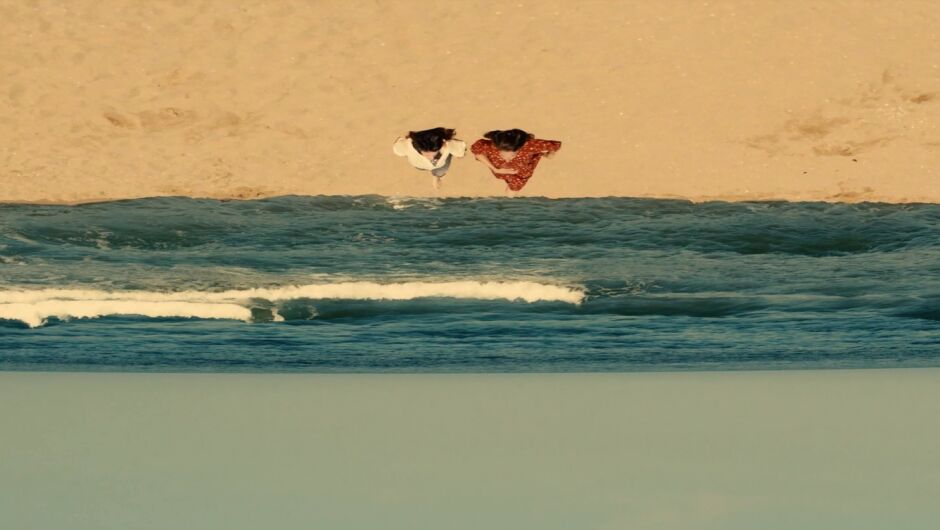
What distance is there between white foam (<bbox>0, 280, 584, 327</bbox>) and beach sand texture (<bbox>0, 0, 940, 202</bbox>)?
41.9 inches

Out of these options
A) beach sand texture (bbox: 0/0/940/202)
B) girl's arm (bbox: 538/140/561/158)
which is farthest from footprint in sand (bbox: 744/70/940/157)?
girl's arm (bbox: 538/140/561/158)

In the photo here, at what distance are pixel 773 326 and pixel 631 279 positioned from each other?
34.0 inches

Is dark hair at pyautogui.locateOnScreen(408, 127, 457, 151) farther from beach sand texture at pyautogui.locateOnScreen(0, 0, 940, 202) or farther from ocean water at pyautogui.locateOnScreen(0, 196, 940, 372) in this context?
ocean water at pyautogui.locateOnScreen(0, 196, 940, 372)

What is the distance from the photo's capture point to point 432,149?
8211 millimetres

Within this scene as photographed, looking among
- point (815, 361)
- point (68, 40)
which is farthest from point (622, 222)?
point (68, 40)

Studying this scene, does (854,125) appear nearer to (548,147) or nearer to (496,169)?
(548,147)

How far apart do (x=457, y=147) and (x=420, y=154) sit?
0.68 ft

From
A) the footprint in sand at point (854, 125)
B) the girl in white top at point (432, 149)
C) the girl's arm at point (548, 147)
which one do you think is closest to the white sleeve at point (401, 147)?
the girl in white top at point (432, 149)

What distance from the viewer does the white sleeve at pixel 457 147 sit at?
322 inches

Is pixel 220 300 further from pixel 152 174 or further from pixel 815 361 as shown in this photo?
pixel 815 361

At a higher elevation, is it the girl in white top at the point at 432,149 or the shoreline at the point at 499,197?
the girl in white top at the point at 432,149

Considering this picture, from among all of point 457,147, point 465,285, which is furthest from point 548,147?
point 465,285

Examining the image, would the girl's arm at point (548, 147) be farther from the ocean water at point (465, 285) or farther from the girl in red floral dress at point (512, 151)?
the ocean water at point (465, 285)

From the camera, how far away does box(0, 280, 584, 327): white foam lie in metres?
6.85
